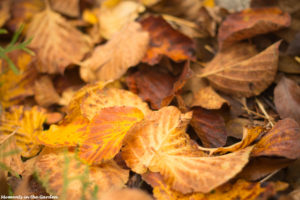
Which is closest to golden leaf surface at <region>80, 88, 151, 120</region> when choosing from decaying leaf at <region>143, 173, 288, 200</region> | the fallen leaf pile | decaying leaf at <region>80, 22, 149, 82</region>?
the fallen leaf pile

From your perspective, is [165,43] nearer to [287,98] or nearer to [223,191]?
[287,98]

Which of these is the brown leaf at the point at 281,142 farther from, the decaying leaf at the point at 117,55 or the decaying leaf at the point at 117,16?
the decaying leaf at the point at 117,16

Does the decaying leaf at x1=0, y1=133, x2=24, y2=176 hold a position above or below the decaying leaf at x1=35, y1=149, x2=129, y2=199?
below

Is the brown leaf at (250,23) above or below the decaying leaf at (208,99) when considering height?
above

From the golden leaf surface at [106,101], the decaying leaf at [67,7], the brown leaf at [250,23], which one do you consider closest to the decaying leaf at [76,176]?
the golden leaf surface at [106,101]

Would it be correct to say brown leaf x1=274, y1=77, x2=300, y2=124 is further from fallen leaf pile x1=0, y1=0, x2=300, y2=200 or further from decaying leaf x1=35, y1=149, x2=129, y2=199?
decaying leaf x1=35, y1=149, x2=129, y2=199

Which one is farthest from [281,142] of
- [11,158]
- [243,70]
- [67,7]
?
[67,7]

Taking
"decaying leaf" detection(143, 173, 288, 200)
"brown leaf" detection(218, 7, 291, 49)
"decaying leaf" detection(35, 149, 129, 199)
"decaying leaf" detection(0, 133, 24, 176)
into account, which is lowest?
"decaying leaf" detection(0, 133, 24, 176)
